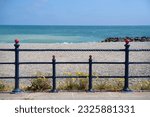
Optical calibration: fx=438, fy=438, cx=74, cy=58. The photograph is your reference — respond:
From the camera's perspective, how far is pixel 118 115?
8.35 m

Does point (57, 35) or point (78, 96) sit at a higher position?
point (57, 35)

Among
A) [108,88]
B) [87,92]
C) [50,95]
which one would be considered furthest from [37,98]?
[108,88]

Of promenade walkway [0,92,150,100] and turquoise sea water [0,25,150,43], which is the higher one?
turquoise sea water [0,25,150,43]

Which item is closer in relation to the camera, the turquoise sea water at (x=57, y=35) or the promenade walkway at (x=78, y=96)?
the promenade walkway at (x=78, y=96)

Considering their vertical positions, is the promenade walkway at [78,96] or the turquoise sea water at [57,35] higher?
the turquoise sea water at [57,35]

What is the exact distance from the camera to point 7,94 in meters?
10.3

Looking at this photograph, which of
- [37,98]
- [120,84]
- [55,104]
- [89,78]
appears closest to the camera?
[55,104]

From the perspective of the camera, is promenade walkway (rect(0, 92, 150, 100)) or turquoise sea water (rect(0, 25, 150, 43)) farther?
turquoise sea water (rect(0, 25, 150, 43))

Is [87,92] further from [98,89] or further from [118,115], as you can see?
[118,115]

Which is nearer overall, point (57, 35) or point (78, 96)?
point (78, 96)

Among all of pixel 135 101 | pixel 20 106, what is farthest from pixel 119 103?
pixel 20 106

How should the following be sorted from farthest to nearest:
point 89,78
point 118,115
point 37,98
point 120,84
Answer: point 120,84 → point 89,78 → point 37,98 → point 118,115

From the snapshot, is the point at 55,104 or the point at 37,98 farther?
the point at 37,98

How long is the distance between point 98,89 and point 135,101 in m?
1.82
